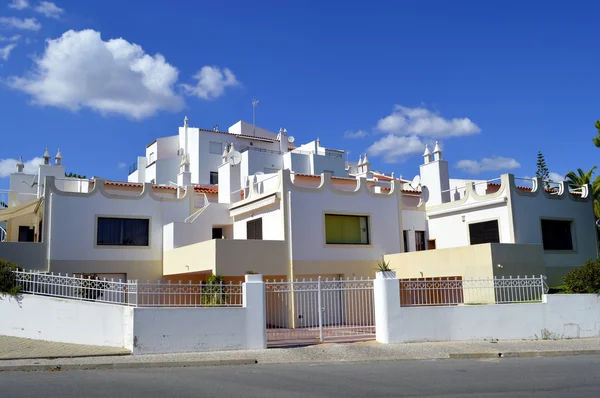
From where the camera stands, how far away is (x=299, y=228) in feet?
78.7

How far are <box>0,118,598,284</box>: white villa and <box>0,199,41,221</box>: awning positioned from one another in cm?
5

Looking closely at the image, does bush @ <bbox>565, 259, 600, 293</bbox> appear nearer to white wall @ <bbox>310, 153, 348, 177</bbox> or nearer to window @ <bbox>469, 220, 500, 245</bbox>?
window @ <bbox>469, 220, 500, 245</bbox>

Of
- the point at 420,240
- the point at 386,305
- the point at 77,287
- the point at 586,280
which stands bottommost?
the point at 386,305

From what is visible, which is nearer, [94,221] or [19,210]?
[94,221]

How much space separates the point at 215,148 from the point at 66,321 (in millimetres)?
31926

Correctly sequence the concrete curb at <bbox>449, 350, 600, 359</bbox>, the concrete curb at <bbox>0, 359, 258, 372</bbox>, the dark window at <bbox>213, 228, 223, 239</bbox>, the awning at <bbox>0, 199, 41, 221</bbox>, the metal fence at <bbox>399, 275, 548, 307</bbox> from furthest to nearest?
the dark window at <bbox>213, 228, 223, 239</bbox> < the awning at <bbox>0, 199, 41, 221</bbox> < the metal fence at <bbox>399, 275, 548, 307</bbox> < the concrete curb at <bbox>449, 350, 600, 359</bbox> < the concrete curb at <bbox>0, 359, 258, 372</bbox>

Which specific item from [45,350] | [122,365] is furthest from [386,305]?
[45,350]

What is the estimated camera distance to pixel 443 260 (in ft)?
72.5

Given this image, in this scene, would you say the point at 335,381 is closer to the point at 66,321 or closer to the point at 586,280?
the point at 66,321

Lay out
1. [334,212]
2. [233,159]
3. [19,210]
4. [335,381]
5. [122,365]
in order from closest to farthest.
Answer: [335,381] → [122,365] → [334,212] → [19,210] → [233,159]

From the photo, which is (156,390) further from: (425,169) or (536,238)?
(425,169)

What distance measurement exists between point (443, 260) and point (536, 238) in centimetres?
513

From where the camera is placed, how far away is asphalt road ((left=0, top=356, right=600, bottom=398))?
31.0 ft

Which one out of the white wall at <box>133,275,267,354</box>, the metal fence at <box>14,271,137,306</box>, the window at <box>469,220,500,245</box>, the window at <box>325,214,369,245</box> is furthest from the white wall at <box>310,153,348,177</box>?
the white wall at <box>133,275,267,354</box>
